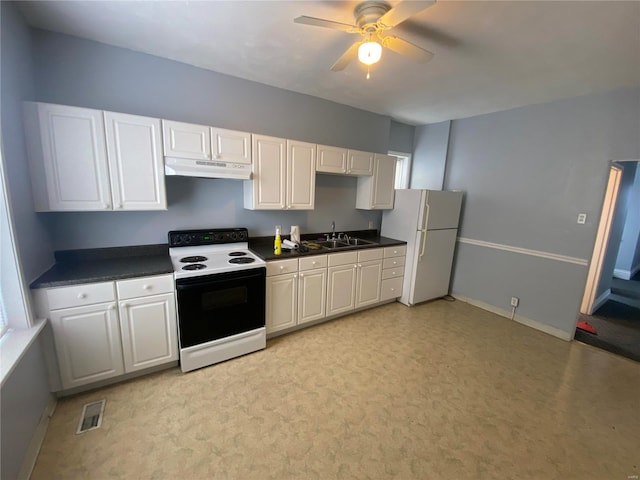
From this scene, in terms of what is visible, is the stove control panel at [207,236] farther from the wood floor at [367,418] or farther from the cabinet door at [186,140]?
the wood floor at [367,418]

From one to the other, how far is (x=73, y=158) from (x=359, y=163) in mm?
2737

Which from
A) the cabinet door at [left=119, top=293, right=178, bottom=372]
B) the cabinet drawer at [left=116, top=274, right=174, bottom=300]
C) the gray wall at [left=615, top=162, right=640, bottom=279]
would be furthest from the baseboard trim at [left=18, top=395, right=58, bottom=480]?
the gray wall at [left=615, top=162, right=640, bottom=279]

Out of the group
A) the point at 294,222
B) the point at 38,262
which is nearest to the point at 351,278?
→ the point at 294,222

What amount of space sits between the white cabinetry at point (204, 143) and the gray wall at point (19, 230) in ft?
2.75

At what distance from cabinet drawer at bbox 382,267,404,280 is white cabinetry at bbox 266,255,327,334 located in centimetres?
97

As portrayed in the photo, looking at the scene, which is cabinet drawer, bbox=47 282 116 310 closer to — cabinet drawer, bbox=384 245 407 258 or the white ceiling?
the white ceiling

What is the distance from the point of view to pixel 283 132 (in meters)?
3.12

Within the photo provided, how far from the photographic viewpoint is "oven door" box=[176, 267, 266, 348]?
217 cm

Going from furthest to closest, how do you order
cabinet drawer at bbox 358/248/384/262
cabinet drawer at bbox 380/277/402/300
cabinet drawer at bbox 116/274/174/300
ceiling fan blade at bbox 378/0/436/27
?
cabinet drawer at bbox 380/277/402/300 → cabinet drawer at bbox 358/248/384/262 → cabinet drawer at bbox 116/274/174/300 → ceiling fan blade at bbox 378/0/436/27

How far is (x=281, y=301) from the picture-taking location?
2.77m

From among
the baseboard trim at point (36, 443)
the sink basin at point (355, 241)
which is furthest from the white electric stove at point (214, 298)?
the sink basin at point (355, 241)

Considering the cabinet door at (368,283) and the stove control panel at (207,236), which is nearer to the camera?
the stove control panel at (207,236)

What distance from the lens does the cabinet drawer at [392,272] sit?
11.7 feet

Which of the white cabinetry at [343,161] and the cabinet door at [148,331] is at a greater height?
the white cabinetry at [343,161]
